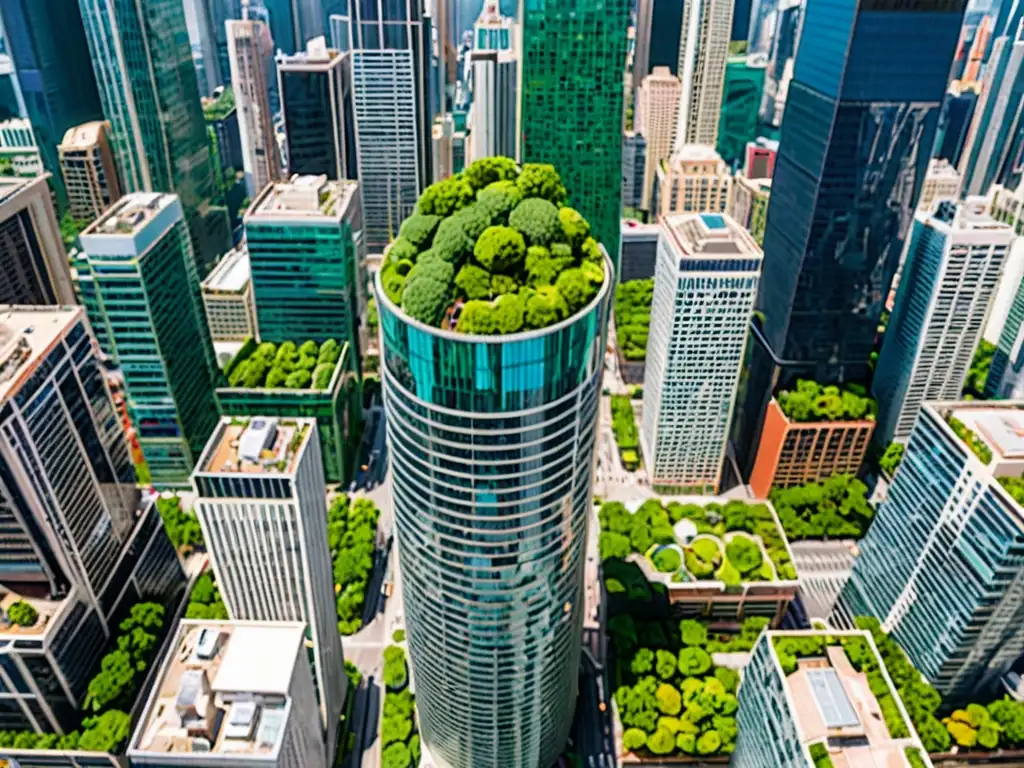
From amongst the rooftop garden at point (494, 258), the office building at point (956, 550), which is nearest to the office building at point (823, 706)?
the office building at point (956, 550)

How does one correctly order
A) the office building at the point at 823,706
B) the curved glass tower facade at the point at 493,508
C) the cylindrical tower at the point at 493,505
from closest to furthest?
the cylindrical tower at the point at 493,505
the curved glass tower facade at the point at 493,508
the office building at the point at 823,706

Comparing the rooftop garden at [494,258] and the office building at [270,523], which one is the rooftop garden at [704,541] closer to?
the office building at [270,523]

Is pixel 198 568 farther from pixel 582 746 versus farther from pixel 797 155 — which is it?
pixel 797 155

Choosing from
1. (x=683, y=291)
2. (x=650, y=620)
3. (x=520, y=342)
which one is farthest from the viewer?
(x=683, y=291)

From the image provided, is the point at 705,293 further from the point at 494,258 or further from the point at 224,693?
the point at 224,693

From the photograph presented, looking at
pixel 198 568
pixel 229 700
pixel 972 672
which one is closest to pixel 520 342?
pixel 229 700
